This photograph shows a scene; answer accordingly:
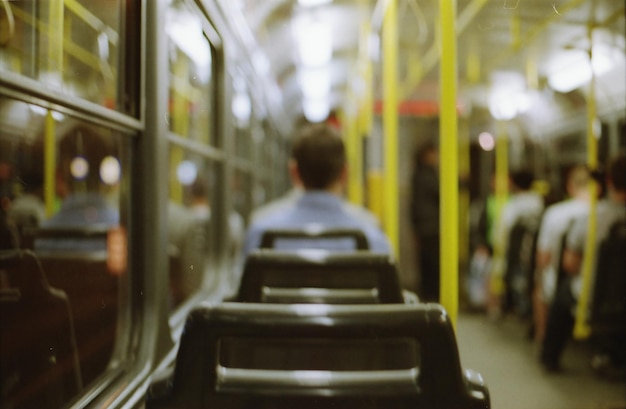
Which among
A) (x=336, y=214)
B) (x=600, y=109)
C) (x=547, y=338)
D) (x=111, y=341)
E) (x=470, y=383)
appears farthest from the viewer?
(x=547, y=338)

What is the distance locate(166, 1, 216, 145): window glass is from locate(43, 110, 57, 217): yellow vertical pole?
0.48 m

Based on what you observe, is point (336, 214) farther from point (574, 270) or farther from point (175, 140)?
point (574, 270)

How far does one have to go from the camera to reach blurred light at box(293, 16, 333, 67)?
543cm

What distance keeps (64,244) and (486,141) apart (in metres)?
5.07

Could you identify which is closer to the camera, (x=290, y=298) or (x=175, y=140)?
(x=290, y=298)

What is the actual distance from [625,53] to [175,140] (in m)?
1.41

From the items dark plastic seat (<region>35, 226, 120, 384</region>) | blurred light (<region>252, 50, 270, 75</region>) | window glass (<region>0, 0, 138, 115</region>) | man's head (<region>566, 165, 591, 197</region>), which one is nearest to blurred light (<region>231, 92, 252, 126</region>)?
blurred light (<region>252, 50, 270, 75</region>)

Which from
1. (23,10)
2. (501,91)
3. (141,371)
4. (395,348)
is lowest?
(141,371)

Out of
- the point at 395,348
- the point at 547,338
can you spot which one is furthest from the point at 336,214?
the point at 547,338

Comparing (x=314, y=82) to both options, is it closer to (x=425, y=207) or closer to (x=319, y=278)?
(x=425, y=207)

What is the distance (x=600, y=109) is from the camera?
1.83 meters

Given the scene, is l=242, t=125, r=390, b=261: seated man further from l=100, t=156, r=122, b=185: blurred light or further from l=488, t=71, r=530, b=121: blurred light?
l=488, t=71, r=530, b=121: blurred light

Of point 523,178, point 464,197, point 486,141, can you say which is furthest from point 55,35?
point 486,141

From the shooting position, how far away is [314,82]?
8422 mm
